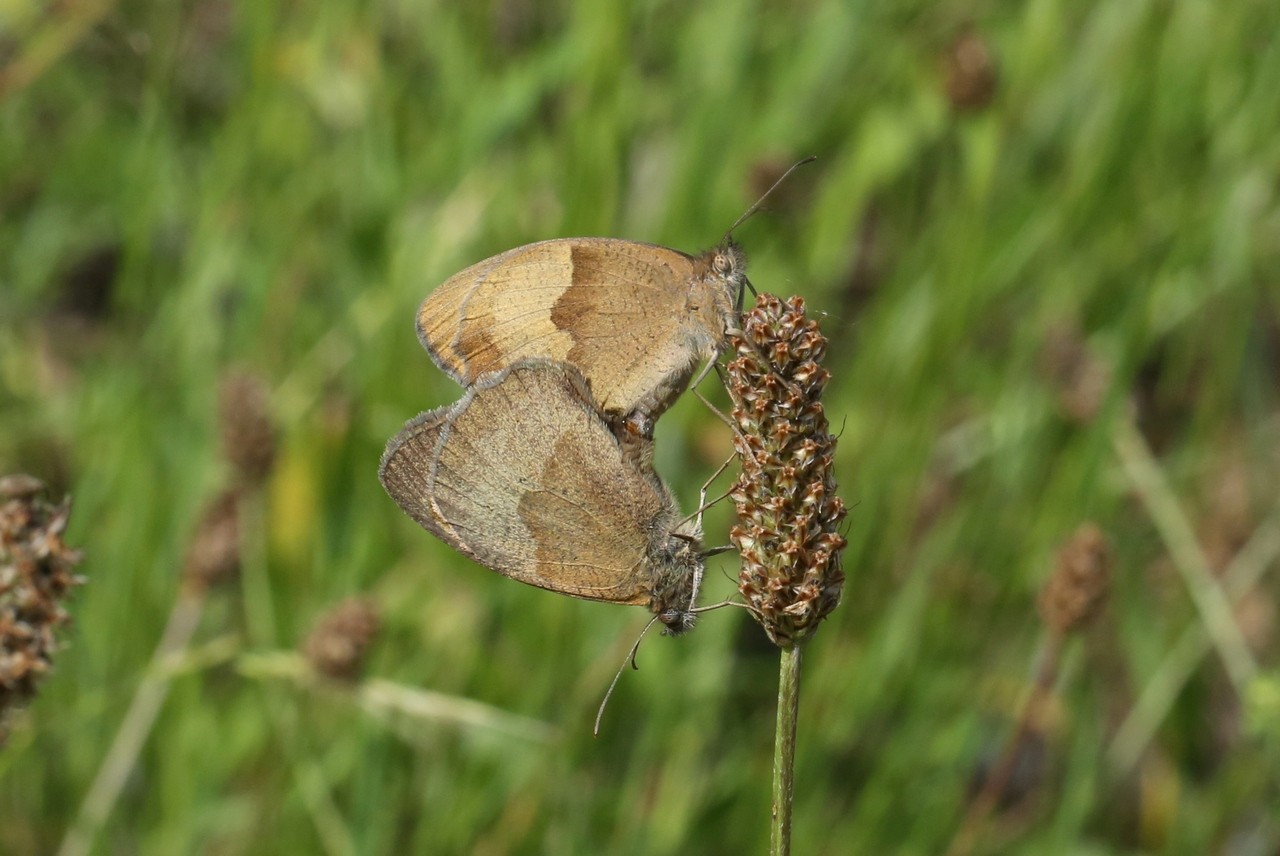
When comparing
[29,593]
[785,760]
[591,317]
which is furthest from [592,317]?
[785,760]

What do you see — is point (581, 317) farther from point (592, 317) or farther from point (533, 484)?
point (533, 484)

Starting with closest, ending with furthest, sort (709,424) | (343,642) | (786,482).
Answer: (786,482) → (343,642) → (709,424)

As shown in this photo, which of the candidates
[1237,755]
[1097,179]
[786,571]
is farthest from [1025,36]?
[786,571]

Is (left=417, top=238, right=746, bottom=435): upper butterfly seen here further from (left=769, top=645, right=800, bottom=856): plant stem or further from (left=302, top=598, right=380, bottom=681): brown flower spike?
(left=769, top=645, right=800, bottom=856): plant stem

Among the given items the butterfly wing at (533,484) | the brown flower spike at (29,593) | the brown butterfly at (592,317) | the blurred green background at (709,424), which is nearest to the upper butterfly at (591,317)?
the brown butterfly at (592,317)

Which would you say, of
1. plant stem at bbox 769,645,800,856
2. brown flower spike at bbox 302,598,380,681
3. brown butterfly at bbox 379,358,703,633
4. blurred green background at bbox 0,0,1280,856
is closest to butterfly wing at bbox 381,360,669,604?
brown butterfly at bbox 379,358,703,633

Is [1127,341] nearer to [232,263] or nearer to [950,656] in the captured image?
[950,656]
